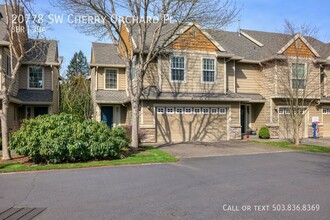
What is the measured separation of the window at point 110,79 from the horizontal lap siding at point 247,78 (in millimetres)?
9313

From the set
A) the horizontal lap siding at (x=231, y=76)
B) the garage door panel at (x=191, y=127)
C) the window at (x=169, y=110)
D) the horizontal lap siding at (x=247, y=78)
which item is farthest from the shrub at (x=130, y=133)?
the horizontal lap siding at (x=247, y=78)

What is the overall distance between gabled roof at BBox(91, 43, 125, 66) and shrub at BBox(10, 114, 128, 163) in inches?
391

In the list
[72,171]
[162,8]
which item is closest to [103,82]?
[162,8]

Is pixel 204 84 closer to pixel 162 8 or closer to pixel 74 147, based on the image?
pixel 162 8

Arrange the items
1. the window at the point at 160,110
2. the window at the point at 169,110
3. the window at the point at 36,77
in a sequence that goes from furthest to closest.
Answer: the window at the point at 36,77
the window at the point at 169,110
the window at the point at 160,110

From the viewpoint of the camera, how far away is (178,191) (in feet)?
25.3

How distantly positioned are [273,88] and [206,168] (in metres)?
13.3

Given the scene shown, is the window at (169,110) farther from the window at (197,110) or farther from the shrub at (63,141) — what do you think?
the shrub at (63,141)

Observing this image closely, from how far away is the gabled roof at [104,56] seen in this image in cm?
2279

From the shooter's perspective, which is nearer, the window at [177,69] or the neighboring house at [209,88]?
the neighboring house at [209,88]

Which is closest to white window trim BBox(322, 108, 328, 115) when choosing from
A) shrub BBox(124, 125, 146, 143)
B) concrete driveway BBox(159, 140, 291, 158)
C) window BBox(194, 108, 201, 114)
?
concrete driveway BBox(159, 140, 291, 158)

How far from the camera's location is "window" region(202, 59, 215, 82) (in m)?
20.5

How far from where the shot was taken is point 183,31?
776 inches

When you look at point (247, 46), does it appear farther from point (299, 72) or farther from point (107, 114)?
point (107, 114)
